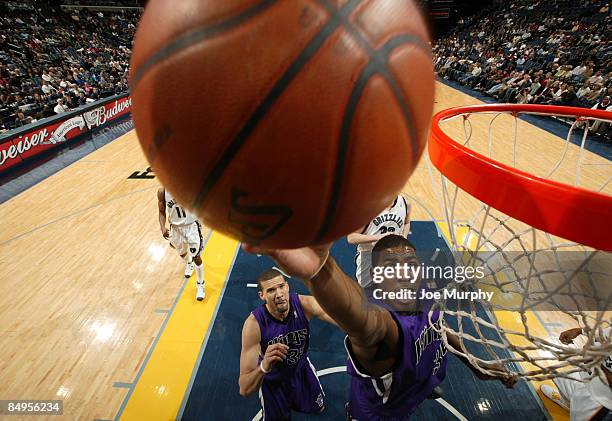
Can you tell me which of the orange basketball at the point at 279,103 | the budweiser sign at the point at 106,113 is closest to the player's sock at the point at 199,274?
the orange basketball at the point at 279,103

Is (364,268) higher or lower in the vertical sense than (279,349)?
lower

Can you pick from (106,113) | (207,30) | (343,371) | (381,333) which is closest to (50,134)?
(106,113)

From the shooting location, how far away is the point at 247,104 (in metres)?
0.65

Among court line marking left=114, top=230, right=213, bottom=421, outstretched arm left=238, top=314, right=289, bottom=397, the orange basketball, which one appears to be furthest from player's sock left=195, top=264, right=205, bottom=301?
the orange basketball

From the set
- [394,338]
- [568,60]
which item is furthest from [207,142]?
[568,60]

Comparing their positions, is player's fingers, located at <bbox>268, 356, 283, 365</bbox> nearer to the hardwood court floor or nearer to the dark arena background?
the dark arena background

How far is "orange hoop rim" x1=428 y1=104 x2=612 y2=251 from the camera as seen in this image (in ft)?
3.38

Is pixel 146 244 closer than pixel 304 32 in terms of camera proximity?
No

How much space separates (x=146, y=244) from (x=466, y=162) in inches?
168

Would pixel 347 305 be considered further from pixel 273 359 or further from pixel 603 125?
pixel 603 125

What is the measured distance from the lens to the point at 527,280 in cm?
259

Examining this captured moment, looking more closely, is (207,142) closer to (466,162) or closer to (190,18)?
(190,18)

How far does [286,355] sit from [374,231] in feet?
4.06

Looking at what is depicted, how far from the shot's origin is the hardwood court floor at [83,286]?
2918mm
